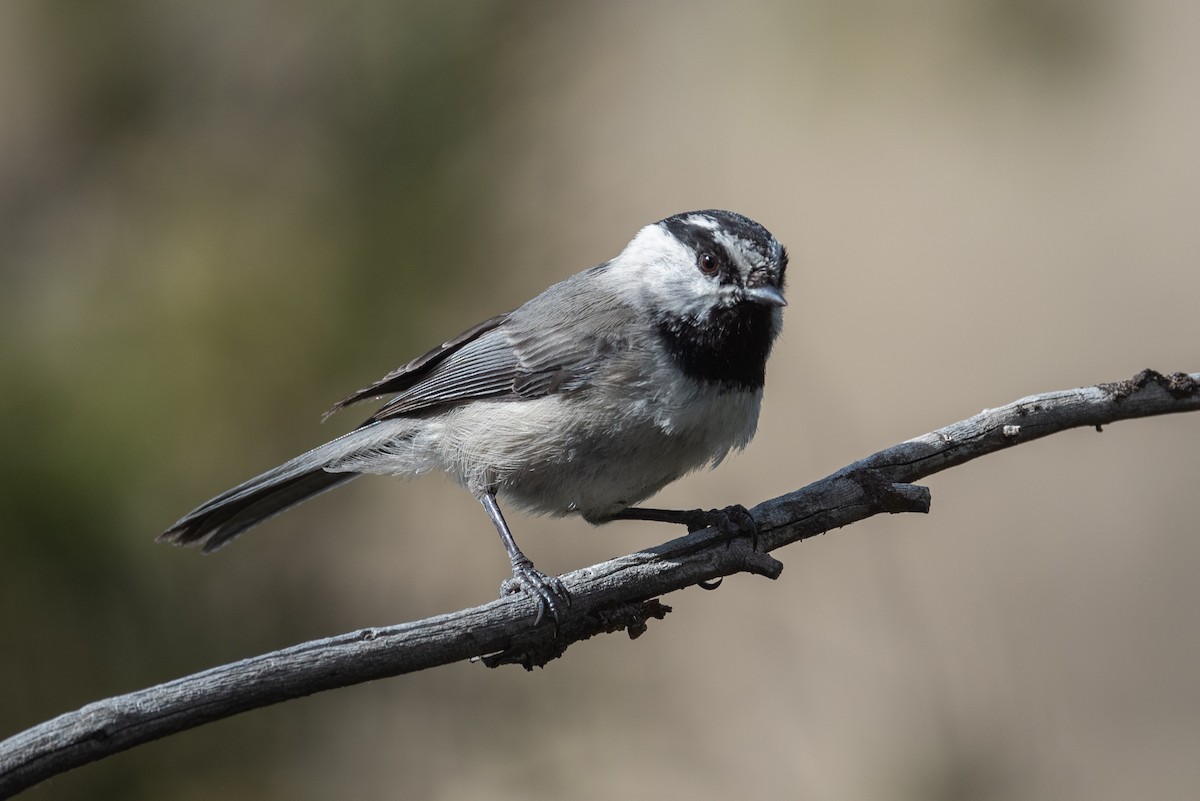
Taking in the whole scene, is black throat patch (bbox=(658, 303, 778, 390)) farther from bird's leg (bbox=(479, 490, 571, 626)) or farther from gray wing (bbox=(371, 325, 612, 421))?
bird's leg (bbox=(479, 490, 571, 626))

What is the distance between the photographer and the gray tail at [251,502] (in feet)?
9.44

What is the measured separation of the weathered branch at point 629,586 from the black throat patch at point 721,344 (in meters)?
0.37

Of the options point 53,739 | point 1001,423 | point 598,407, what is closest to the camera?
point 53,739

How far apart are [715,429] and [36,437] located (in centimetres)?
211

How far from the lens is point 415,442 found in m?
3.02

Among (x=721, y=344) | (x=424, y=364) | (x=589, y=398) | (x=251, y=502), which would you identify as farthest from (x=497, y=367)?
(x=251, y=502)

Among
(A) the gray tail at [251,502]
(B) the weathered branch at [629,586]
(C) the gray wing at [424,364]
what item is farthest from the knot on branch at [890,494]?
(A) the gray tail at [251,502]

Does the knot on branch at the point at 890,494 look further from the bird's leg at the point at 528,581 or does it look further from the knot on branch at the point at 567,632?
the bird's leg at the point at 528,581

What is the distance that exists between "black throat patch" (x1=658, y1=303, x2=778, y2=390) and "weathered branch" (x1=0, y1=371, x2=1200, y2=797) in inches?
14.7

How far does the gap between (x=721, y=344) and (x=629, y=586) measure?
0.68m

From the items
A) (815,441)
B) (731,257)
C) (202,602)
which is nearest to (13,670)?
(202,602)

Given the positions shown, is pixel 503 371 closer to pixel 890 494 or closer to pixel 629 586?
pixel 629 586

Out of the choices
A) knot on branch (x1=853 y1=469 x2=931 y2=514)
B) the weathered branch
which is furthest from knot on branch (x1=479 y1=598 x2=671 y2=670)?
knot on branch (x1=853 y1=469 x2=931 y2=514)

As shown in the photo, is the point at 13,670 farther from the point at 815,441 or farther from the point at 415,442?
the point at 815,441
